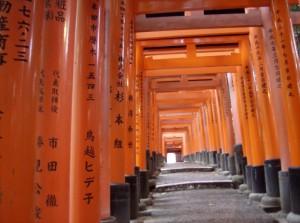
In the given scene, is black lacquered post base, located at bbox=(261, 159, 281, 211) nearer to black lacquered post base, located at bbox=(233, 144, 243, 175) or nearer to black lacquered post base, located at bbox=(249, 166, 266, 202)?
black lacquered post base, located at bbox=(249, 166, 266, 202)

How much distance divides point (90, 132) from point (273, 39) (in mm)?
3151

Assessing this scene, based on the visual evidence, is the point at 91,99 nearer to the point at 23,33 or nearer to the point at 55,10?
the point at 55,10

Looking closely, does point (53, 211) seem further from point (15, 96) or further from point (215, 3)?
point (215, 3)

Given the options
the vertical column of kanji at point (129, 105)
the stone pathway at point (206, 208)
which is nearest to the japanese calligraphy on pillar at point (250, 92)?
the stone pathway at point (206, 208)

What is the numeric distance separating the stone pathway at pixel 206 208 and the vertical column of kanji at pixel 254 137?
0.35m

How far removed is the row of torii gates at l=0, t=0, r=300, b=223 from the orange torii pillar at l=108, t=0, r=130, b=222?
11 millimetres

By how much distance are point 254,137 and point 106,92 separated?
3643 millimetres

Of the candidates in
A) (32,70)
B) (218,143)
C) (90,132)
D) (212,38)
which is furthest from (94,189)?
(218,143)

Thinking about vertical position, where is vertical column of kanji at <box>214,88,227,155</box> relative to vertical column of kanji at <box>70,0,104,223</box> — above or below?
above

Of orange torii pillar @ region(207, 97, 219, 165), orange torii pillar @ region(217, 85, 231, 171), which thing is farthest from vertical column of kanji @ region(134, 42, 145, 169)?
orange torii pillar @ region(207, 97, 219, 165)

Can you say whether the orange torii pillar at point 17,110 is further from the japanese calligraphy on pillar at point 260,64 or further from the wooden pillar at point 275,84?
the japanese calligraphy on pillar at point 260,64

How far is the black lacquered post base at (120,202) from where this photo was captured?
3.42m

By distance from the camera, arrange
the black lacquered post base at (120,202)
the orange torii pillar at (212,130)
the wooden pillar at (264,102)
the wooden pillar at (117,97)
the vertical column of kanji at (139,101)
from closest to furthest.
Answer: the black lacquered post base at (120,202), the wooden pillar at (117,97), the wooden pillar at (264,102), the vertical column of kanji at (139,101), the orange torii pillar at (212,130)

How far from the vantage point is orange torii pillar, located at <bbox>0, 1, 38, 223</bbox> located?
4.06 feet
